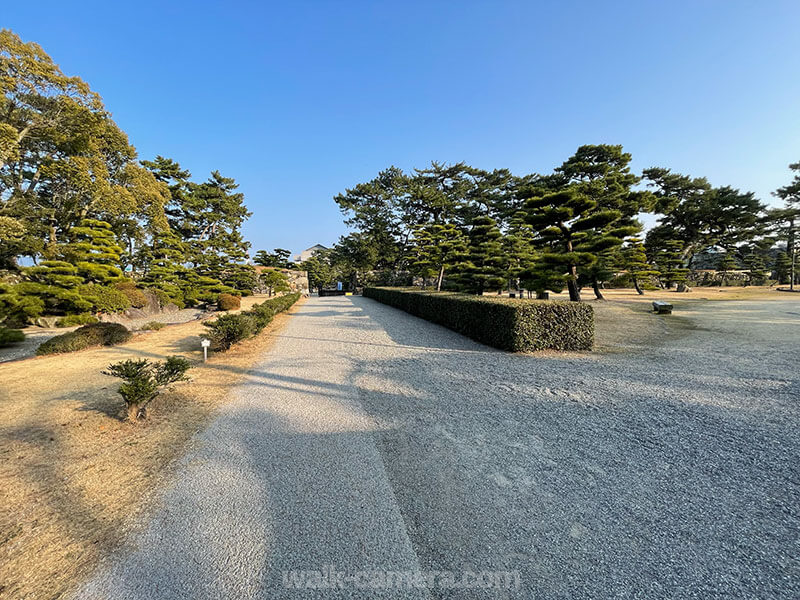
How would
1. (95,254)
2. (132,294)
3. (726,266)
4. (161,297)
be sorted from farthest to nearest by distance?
(726,266)
(161,297)
(132,294)
(95,254)

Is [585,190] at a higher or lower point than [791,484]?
higher

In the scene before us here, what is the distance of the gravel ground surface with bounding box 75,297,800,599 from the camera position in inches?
56.0

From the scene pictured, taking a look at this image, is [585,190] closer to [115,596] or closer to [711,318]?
[711,318]

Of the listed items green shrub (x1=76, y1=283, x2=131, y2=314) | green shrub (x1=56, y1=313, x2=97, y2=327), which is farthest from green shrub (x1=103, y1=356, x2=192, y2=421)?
green shrub (x1=76, y1=283, x2=131, y2=314)

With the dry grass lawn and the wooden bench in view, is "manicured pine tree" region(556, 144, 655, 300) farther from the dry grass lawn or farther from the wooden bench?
the dry grass lawn

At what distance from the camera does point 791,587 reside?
1.33 metres

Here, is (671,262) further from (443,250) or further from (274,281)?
(274,281)

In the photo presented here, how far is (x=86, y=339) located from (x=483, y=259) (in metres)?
13.6

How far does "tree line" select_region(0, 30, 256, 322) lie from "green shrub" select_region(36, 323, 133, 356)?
4714 millimetres

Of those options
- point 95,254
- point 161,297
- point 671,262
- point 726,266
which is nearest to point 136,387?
point 95,254

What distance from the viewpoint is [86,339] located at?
6.73m

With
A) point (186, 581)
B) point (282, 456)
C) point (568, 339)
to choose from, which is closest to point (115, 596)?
point (186, 581)

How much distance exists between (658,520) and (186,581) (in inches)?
98.8

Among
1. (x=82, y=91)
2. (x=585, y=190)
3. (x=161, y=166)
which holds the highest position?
(x=161, y=166)
